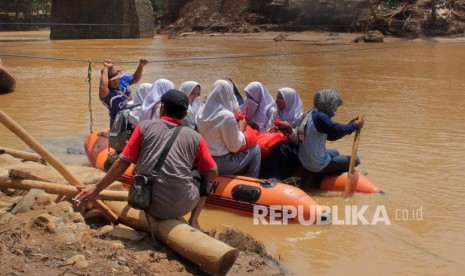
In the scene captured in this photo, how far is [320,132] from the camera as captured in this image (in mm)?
6477

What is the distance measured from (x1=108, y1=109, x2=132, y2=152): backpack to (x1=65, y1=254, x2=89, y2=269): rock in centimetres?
307

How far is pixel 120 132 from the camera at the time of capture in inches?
273

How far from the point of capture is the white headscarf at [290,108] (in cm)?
686

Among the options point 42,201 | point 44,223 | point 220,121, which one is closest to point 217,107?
point 220,121

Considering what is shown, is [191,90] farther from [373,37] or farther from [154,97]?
[373,37]

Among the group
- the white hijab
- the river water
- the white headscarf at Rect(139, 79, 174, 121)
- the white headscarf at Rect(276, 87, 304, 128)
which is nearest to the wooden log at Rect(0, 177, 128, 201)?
the river water

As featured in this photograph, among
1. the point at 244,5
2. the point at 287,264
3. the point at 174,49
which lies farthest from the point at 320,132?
the point at 244,5

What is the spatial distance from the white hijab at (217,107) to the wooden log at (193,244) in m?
1.53

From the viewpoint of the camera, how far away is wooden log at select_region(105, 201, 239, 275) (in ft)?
13.2

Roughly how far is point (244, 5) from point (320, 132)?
36901mm

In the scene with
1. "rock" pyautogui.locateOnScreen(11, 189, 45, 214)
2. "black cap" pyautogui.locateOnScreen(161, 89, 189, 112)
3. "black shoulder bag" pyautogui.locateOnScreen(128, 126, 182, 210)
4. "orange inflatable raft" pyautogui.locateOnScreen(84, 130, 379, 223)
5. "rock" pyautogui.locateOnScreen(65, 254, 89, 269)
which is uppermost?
"black cap" pyautogui.locateOnScreen(161, 89, 189, 112)

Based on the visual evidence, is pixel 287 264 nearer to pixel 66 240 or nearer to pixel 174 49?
pixel 66 240

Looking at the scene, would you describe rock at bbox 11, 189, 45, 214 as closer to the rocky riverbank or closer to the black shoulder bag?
the rocky riverbank

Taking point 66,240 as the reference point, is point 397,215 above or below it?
below
